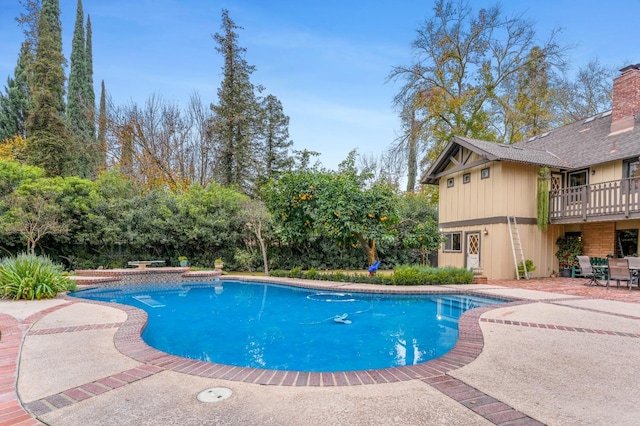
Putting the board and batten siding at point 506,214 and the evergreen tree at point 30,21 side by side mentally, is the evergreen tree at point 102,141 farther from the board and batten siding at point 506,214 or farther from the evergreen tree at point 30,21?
the board and batten siding at point 506,214

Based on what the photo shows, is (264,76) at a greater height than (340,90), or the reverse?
(264,76)

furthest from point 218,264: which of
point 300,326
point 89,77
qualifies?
point 89,77

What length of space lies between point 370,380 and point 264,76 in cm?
2431

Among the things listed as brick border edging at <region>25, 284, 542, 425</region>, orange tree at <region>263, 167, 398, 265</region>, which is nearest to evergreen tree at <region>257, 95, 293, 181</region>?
orange tree at <region>263, 167, 398, 265</region>

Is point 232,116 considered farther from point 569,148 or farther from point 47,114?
point 569,148

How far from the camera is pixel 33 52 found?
840 inches

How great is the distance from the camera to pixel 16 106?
25.6 metres

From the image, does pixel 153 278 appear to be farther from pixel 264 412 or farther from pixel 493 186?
pixel 493 186

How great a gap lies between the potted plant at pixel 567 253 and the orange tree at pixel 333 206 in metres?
7.00

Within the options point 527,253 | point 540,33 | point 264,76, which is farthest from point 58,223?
point 540,33

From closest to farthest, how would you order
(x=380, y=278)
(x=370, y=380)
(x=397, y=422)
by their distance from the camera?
1. (x=397, y=422)
2. (x=370, y=380)
3. (x=380, y=278)

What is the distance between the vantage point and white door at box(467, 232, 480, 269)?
548 inches

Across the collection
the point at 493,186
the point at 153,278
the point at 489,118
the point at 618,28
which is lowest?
the point at 153,278

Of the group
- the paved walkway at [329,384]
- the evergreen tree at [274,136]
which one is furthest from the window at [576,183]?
the evergreen tree at [274,136]
